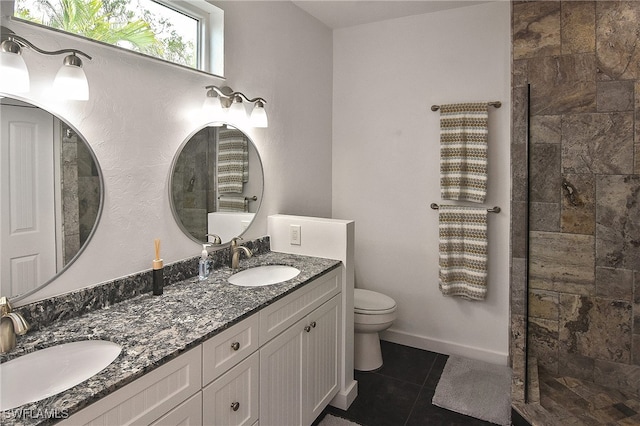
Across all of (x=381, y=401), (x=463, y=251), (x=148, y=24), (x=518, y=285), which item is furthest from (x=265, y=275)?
(x=518, y=285)

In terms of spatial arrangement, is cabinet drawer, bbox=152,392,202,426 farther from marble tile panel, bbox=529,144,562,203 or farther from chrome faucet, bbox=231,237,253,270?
marble tile panel, bbox=529,144,562,203

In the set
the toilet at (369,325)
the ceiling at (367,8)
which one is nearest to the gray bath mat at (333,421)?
the toilet at (369,325)

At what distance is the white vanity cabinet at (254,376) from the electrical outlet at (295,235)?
32 centimetres

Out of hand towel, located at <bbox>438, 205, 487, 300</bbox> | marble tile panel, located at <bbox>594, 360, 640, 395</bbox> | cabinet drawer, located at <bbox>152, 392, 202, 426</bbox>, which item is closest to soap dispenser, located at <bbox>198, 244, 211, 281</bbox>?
cabinet drawer, located at <bbox>152, 392, 202, 426</bbox>

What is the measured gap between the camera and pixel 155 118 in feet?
5.73

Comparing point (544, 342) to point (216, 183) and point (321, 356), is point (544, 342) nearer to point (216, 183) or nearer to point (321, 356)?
point (321, 356)

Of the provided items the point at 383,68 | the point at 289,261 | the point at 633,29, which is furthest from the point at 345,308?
the point at 633,29

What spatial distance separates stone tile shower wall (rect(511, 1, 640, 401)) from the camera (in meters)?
2.17

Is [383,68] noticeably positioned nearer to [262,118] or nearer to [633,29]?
[262,118]

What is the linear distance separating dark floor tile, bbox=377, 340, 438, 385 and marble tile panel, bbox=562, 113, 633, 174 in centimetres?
157

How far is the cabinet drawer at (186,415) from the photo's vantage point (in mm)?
1161

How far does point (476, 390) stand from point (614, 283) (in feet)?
3.33

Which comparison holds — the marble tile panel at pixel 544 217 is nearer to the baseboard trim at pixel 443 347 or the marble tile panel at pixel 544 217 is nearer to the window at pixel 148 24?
the baseboard trim at pixel 443 347

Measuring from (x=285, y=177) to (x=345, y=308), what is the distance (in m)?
0.98
